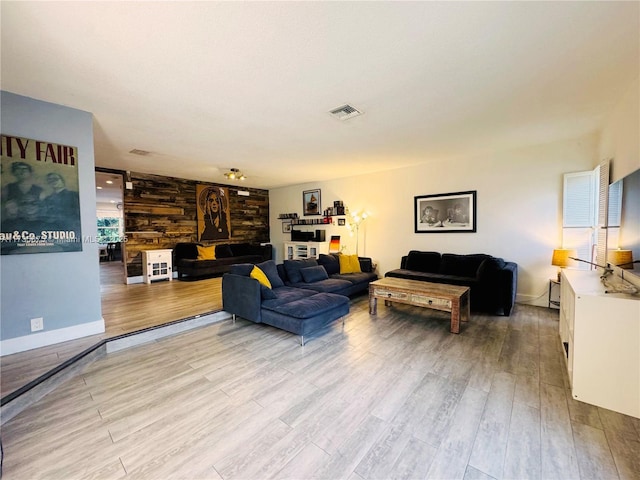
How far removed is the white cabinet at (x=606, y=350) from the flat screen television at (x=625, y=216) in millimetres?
542

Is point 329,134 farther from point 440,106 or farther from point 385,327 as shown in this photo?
point 385,327

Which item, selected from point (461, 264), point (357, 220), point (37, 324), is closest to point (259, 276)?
point (37, 324)

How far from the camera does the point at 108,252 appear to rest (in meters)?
10.7

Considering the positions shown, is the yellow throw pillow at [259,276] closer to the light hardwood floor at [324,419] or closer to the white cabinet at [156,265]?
the light hardwood floor at [324,419]

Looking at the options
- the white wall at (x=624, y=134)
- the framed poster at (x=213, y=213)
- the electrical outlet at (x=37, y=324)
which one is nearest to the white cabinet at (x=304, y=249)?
the framed poster at (x=213, y=213)

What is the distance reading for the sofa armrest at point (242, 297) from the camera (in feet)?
11.2

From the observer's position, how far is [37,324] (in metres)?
2.63

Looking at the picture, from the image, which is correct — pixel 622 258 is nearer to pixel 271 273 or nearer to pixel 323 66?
pixel 323 66

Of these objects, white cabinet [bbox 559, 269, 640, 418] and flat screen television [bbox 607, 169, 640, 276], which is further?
flat screen television [bbox 607, 169, 640, 276]

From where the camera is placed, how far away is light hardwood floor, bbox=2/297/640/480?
4.88 feet

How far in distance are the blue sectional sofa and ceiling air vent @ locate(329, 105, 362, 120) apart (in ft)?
7.34

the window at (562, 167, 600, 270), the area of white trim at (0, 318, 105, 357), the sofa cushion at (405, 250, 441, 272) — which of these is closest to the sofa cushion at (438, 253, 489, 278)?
the sofa cushion at (405, 250, 441, 272)

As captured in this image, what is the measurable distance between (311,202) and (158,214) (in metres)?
3.85

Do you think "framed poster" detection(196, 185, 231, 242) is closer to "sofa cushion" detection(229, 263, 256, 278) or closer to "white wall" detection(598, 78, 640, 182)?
"sofa cushion" detection(229, 263, 256, 278)
